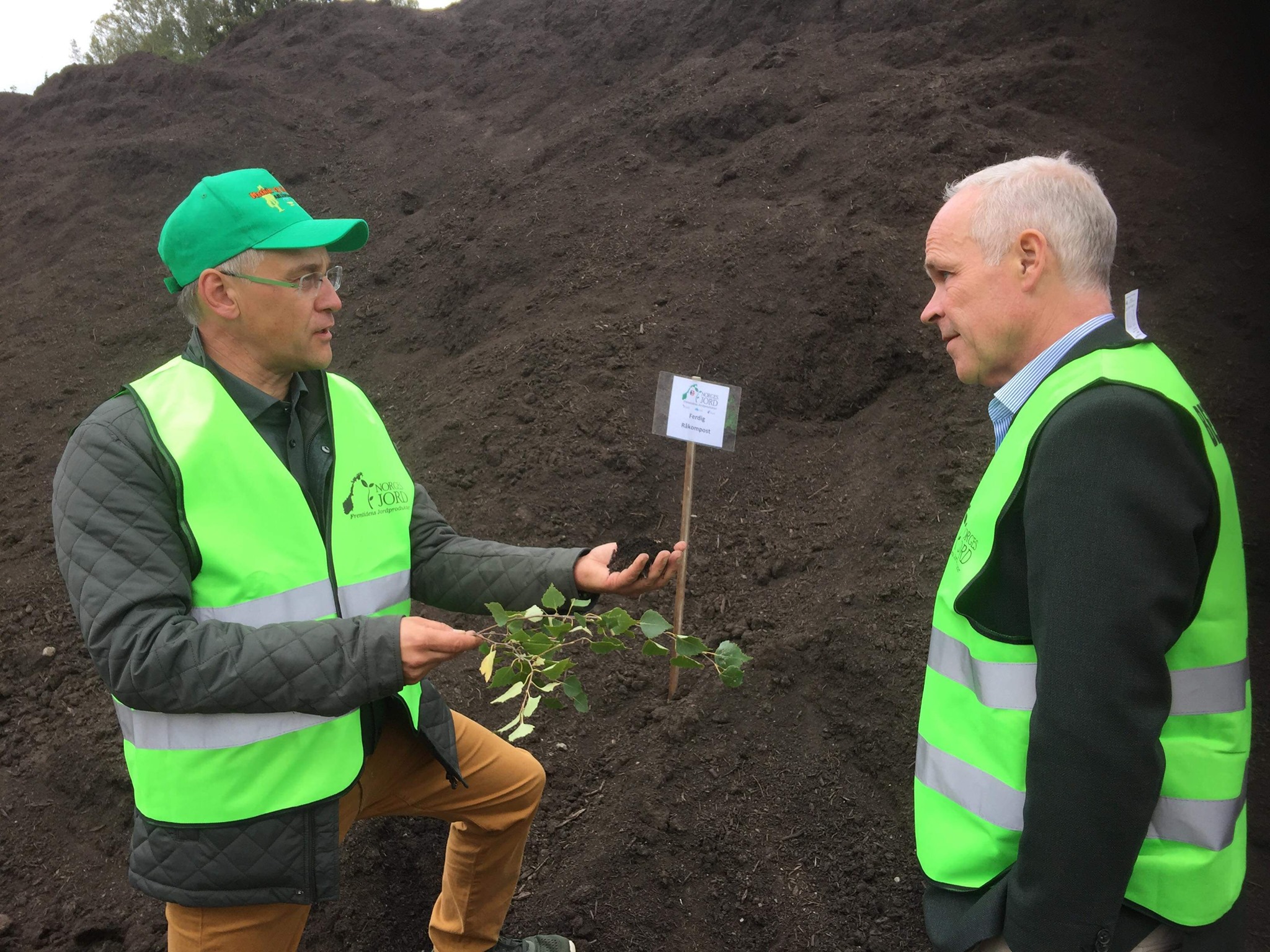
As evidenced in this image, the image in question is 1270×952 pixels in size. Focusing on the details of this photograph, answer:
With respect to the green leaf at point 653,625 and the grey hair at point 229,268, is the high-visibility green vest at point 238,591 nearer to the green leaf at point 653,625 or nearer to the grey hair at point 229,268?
the grey hair at point 229,268

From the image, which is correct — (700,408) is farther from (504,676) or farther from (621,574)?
(504,676)

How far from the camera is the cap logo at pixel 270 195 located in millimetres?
→ 2346

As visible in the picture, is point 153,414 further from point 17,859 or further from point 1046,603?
point 17,859

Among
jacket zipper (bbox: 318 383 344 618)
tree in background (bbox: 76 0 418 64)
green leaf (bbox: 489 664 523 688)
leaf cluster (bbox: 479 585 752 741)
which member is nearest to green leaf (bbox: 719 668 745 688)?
leaf cluster (bbox: 479 585 752 741)

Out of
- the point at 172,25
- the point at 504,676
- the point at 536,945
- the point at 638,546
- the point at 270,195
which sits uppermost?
the point at 172,25

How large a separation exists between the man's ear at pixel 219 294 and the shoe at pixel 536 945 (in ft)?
6.71

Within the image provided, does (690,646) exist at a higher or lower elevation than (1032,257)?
lower

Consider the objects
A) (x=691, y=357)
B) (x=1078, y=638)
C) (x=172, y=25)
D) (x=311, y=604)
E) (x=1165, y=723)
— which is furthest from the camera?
(x=172, y=25)

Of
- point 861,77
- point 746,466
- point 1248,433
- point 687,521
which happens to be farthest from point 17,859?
point 861,77

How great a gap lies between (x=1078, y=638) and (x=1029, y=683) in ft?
0.67

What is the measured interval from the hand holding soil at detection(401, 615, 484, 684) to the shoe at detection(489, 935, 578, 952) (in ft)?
4.56

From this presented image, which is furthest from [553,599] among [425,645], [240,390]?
[240,390]

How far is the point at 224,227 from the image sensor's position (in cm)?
229

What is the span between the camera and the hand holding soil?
1.99 m
